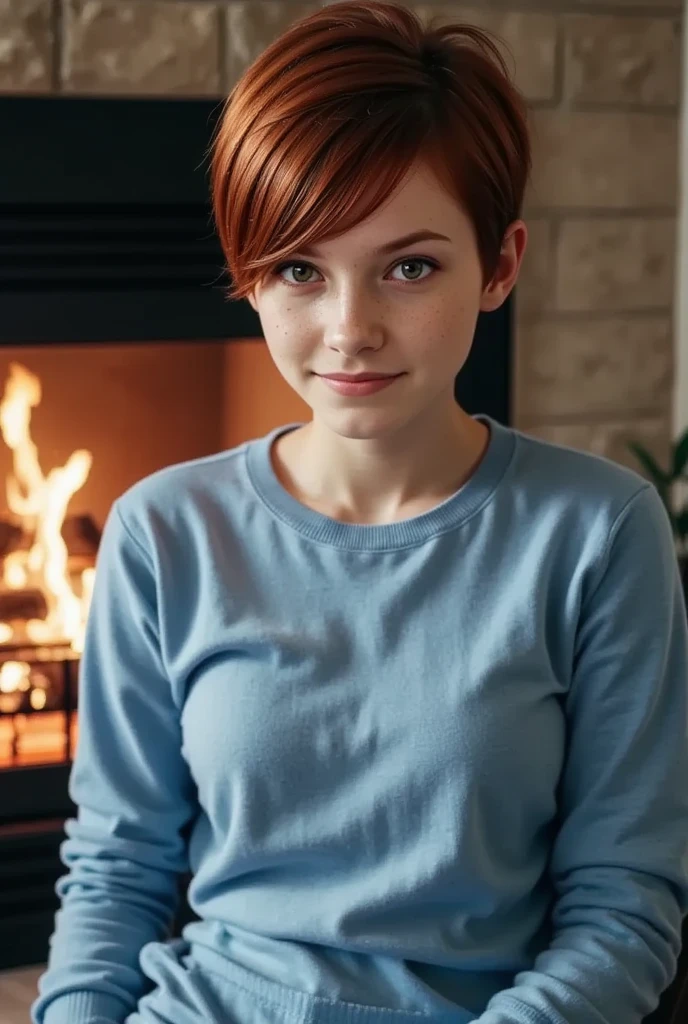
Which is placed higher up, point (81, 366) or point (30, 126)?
point (30, 126)

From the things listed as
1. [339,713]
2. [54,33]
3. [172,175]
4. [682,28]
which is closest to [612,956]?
[339,713]

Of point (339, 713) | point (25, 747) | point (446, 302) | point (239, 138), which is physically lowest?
point (25, 747)

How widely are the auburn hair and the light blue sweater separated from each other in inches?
8.5

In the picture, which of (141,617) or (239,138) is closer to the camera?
(239,138)

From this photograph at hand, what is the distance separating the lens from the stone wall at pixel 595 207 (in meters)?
1.88

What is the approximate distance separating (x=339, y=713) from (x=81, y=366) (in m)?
0.95

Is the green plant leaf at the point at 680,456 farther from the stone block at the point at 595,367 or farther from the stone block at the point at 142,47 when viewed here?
the stone block at the point at 142,47

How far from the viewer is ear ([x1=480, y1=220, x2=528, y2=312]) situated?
111 centimetres

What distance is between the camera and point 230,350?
6.49ft

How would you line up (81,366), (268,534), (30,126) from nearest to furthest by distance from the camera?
1. (268,534)
2. (30,126)
3. (81,366)

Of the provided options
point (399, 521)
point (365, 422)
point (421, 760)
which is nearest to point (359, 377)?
point (365, 422)

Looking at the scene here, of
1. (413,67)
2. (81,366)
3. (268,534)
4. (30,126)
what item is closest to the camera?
(413,67)

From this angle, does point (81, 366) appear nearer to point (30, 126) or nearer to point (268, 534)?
point (30, 126)

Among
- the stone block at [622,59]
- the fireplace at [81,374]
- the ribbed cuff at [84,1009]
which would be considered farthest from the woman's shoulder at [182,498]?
the stone block at [622,59]
